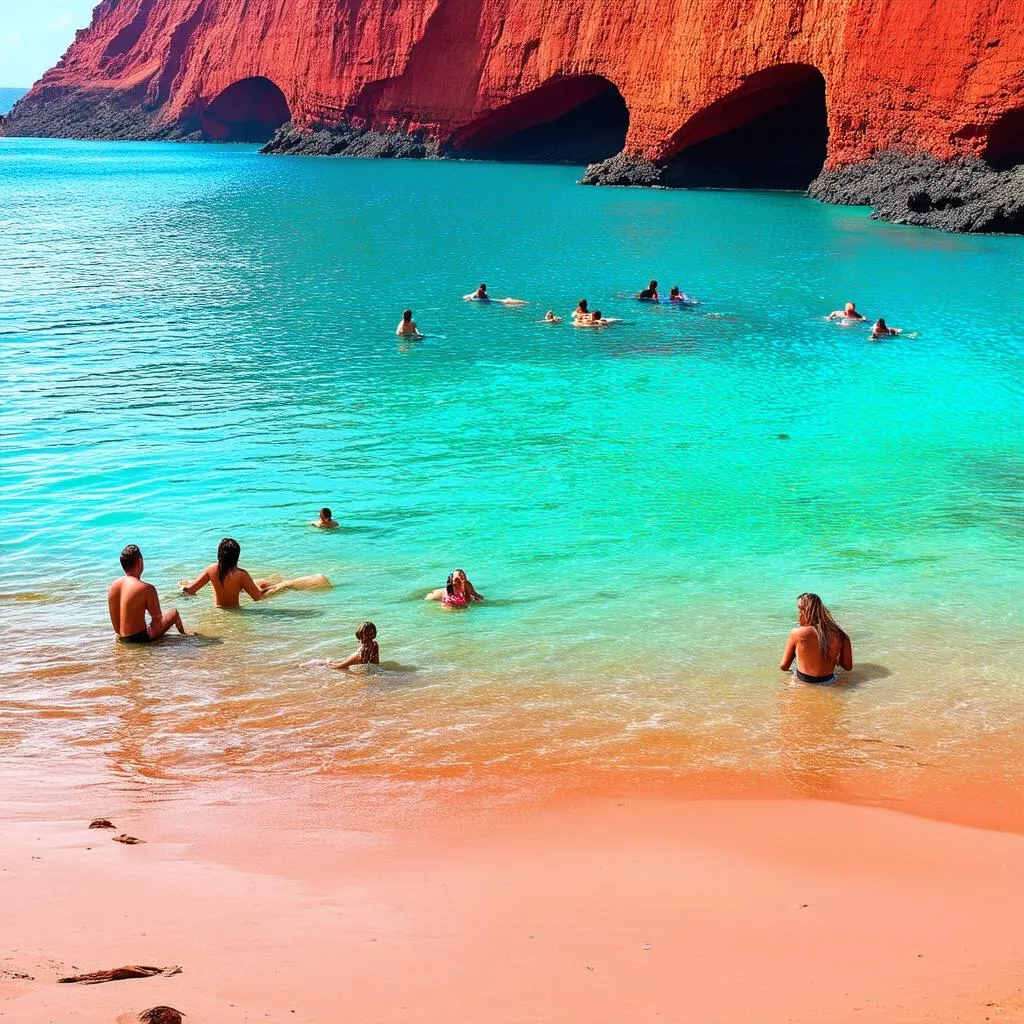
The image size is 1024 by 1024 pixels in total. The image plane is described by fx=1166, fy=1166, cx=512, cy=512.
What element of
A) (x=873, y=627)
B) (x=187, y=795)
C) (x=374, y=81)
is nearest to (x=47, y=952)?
(x=187, y=795)

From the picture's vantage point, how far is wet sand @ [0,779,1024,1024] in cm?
455

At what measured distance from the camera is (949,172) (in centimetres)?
3844

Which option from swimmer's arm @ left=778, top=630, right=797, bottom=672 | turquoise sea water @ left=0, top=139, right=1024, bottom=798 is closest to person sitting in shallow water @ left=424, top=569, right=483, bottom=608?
turquoise sea water @ left=0, top=139, right=1024, bottom=798

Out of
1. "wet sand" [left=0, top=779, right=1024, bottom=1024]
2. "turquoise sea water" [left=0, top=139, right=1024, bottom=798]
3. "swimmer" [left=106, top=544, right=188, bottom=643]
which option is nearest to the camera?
"wet sand" [left=0, top=779, right=1024, bottom=1024]

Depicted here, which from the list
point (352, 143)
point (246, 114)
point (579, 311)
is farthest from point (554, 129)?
point (579, 311)

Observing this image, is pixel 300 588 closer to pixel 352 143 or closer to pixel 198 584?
pixel 198 584

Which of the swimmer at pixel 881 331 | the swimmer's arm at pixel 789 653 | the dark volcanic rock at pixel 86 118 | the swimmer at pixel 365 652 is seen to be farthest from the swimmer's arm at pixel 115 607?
the dark volcanic rock at pixel 86 118

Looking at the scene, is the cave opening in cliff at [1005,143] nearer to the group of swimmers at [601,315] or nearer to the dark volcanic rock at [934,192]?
the dark volcanic rock at [934,192]

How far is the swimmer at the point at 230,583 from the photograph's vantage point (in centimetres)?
1049

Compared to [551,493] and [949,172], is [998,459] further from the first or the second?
[949,172]

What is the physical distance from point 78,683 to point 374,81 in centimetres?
6483

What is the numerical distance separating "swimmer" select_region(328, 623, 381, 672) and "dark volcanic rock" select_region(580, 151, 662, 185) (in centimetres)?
4376

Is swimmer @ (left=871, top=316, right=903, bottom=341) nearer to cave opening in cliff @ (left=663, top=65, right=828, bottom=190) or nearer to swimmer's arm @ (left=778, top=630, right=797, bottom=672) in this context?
swimmer's arm @ (left=778, top=630, right=797, bottom=672)

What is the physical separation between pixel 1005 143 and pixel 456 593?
114 ft
